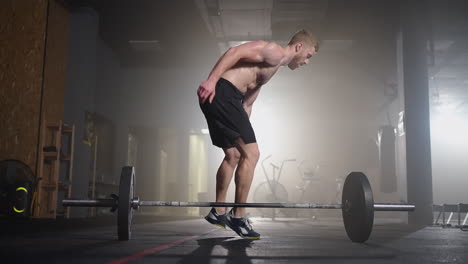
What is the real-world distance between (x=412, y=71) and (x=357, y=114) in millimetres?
4927

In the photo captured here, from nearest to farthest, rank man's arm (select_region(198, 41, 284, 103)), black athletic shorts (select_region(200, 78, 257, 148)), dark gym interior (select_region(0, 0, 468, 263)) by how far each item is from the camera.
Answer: man's arm (select_region(198, 41, 284, 103)), black athletic shorts (select_region(200, 78, 257, 148)), dark gym interior (select_region(0, 0, 468, 263))

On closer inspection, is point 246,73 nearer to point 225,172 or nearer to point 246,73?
point 246,73

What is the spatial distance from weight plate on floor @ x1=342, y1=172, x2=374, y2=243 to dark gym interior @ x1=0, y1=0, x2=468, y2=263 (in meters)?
0.04

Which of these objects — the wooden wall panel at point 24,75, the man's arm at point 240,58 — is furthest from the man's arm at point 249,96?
the wooden wall panel at point 24,75

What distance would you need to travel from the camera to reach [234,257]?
158 centimetres

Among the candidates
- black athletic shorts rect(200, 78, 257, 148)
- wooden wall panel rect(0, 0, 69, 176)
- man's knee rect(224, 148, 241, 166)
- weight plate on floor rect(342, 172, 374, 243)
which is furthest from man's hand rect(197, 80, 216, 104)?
wooden wall panel rect(0, 0, 69, 176)

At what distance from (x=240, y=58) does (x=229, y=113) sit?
0.94ft

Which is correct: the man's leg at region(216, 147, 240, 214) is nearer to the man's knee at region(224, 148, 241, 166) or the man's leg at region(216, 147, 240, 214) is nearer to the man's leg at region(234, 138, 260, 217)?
the man's knee at region(224, 148, 241, 166)

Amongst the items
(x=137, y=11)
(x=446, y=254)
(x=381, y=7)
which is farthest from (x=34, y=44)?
(x=446, y=254)

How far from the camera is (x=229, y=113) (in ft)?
7.43

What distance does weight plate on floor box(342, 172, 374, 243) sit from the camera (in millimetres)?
2104

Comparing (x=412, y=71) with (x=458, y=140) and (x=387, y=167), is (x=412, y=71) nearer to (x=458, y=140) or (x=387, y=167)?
(x=387, y=167)

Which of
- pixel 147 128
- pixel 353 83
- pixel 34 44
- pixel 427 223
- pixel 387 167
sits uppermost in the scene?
pixel 353 83

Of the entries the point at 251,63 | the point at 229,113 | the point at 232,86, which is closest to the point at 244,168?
the point at 229,113
